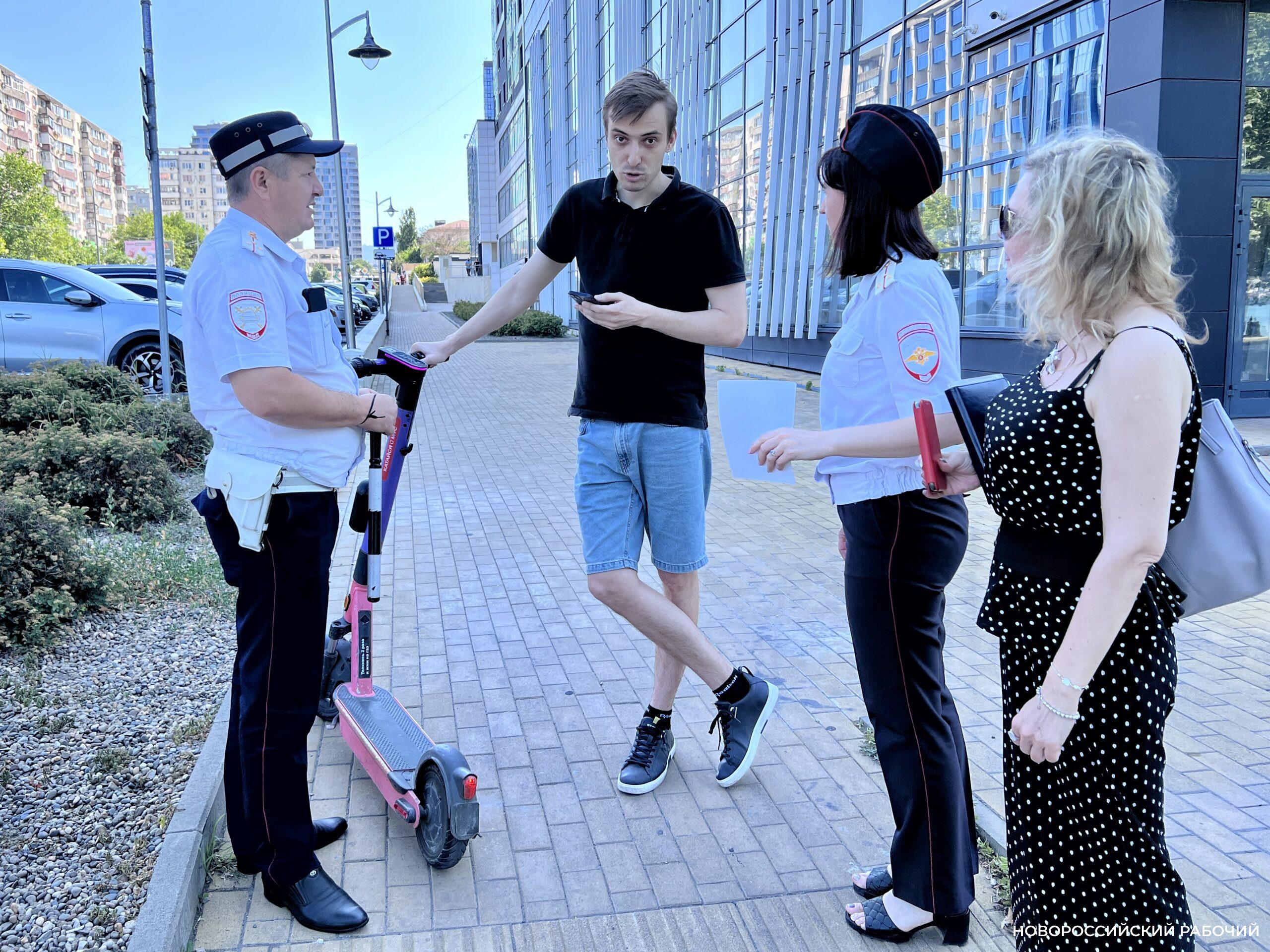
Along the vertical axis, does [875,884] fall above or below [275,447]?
below

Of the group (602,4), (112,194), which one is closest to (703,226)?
(602,4)

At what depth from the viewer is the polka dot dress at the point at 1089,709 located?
1.75m

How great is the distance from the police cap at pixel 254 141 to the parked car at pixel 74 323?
37.9 feet

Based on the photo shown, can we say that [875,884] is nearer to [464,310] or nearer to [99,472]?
[99,472]

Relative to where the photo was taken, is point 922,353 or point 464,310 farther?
point 464,310

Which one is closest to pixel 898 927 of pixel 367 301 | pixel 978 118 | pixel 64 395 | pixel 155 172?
pixel 64 395

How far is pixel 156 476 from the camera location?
722 centimetres

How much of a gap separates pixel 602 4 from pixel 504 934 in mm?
35324

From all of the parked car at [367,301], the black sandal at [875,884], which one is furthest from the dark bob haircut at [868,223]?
the parked car at [367,301]

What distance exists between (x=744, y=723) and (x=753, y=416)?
53.0 inches

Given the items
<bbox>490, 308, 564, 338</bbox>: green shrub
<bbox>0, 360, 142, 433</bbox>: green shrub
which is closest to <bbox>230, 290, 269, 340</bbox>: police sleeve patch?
<bbox>0, 360, 142, 433</bbox>: green shrub

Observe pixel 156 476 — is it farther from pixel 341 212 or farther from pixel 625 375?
pixel 341 212

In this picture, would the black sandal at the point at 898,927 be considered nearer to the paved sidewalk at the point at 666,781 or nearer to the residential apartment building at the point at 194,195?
the paved sidewalk at the point at 666,781

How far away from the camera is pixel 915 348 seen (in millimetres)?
2285
